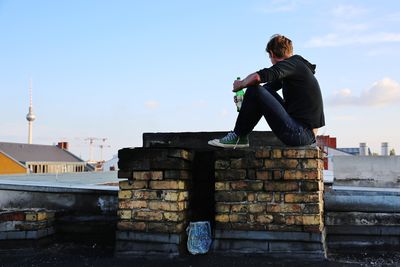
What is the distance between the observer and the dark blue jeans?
3.29 meters

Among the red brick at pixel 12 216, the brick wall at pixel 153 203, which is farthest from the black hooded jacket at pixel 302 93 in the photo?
the red brick at pixel 12 216

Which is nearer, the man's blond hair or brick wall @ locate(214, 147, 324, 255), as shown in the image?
brick wall @ locate(214, 147, 324, 255)

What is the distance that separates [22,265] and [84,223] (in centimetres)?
86

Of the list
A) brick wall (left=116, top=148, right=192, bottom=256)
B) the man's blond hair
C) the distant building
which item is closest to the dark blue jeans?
the man's blond hair

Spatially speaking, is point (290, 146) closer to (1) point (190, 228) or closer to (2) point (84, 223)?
(1) point (190, 228)

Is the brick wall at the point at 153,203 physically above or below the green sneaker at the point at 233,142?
below

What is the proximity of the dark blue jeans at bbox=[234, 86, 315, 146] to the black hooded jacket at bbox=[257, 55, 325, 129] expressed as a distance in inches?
3.0

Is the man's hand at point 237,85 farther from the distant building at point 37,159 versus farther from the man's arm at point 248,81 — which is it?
the distant building at point 37,159

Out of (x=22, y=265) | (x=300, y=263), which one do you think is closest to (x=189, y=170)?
(x=300, y=263)

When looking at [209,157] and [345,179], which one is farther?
[345,179]

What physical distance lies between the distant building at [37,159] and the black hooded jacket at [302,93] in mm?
59739

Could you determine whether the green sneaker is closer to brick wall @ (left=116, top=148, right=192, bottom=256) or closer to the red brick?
brick wall @ (left=116, top=148, right=192, bottom=256)

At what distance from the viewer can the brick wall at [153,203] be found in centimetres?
332

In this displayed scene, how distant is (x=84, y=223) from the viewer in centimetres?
415
